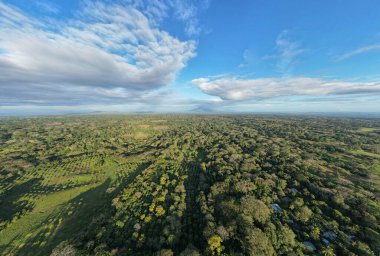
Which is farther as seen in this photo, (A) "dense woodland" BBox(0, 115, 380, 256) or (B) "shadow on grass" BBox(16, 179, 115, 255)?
(B) "shadow on grass" BBox(16, 179, 115, 255)

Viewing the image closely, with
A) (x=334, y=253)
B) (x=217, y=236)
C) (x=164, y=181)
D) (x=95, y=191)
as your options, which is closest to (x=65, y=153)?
(x=95, y=191)

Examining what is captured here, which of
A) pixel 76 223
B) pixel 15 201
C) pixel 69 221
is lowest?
pixel 69 221

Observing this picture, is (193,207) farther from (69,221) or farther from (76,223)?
(69,221)

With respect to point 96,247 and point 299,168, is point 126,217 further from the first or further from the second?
point 299,168

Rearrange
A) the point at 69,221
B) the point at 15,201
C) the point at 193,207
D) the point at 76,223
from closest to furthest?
the point at 76,223 < the point at 69,221 < the point at 193,207 < the point at 15,201

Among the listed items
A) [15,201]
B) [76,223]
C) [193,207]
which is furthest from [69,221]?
[193,207]

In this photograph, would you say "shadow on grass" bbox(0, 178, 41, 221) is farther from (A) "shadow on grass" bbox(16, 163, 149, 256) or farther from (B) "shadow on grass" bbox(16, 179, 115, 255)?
(A) "shadow on grass" bbox(16, 163, 149, 256)

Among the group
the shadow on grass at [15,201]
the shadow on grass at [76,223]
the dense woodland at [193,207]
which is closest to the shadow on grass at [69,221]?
the shadow on grass at [76,223]

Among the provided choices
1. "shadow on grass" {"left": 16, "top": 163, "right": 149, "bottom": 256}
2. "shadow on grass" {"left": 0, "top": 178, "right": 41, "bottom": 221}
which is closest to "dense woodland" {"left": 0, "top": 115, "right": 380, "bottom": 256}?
"shadow on grass" {"left": 16, "top": 163, "right": 149, "bottom": 256}

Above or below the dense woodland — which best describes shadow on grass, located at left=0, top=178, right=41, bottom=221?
below

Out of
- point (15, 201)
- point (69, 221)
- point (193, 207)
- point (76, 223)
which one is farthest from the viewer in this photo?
point (15, 201)

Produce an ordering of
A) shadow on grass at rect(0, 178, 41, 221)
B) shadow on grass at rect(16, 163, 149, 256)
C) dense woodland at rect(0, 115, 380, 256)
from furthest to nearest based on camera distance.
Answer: shadow on grass at rect(0, 178, 41, 221)
shadow on grass at rect(16, 163, 149, 256)
dense woodland at rect(0, 115, 380, 256)

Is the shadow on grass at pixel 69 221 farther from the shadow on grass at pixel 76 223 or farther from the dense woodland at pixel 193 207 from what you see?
the dense woodland at pixel 193 207
